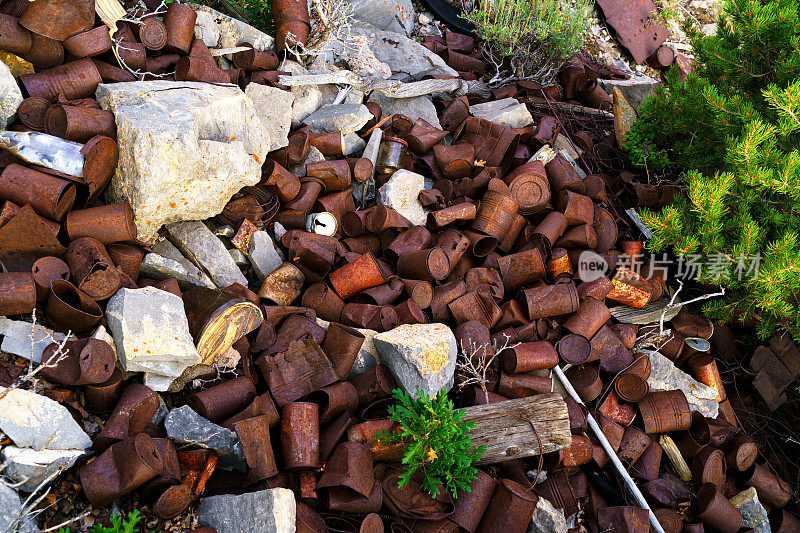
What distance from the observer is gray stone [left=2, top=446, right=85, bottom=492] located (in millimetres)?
1886

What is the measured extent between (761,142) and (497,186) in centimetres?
148

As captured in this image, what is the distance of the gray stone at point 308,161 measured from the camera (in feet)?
11.5

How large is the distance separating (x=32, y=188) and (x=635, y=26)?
18.9 feet

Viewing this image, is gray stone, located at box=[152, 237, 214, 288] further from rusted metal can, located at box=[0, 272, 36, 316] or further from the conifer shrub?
→ the conifer shrub

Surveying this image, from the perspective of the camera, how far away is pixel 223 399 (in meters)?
2.41

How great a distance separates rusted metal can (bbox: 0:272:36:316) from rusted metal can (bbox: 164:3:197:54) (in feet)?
5.85

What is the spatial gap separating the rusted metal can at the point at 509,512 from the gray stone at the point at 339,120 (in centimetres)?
245

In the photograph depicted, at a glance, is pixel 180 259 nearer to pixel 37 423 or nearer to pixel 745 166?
pixel 37 423

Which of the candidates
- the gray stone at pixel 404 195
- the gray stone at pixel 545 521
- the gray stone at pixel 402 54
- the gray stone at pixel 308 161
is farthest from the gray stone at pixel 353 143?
the gray stone at pixel 545 521

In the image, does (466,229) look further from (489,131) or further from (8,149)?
(8,149)

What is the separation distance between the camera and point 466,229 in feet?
11.7

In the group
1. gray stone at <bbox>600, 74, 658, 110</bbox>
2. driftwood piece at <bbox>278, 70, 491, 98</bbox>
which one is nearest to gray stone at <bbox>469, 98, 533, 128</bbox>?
driftwood piece at <bbox>278, 70, 491, 98</bbox>

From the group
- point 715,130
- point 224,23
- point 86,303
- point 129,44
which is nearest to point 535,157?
point 715,130

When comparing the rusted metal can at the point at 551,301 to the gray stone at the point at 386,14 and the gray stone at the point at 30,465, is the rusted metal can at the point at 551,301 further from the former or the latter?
the gray stone at the point at 386,14
